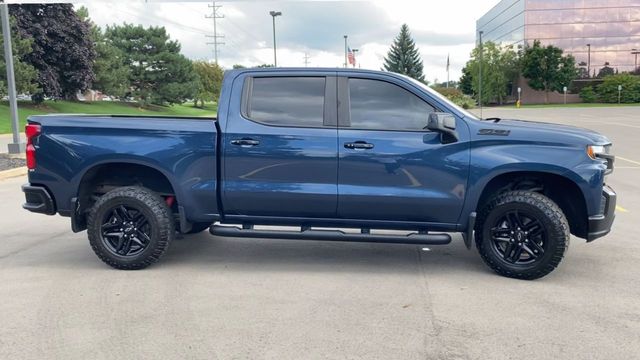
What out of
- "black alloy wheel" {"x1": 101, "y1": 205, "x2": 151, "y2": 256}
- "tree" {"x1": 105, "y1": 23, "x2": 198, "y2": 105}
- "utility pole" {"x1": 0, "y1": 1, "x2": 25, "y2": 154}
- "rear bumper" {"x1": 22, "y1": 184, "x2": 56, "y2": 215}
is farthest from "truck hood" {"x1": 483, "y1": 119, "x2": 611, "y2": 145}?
"tree" {"x1": 105, "y1": 23, "x2": 198, "y2": 105}

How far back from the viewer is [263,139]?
5.19m

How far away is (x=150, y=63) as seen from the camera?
4828 centimetres

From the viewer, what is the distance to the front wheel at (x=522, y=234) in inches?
195

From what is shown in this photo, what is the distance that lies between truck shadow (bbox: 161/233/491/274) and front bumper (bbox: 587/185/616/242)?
3.41 feet

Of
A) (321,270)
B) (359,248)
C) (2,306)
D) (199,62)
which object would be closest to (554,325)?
(321,270)

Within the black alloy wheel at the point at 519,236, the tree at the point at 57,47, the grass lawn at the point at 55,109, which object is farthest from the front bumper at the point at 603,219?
the tree at the point at 57,47

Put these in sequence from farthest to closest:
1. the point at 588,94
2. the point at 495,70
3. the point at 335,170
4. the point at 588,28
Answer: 1. the point at 495,70
2. the point at 588,28
3. the point at 588,94
4. the point at 335,170

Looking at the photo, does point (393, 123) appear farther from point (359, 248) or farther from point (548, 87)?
point (548, 87)

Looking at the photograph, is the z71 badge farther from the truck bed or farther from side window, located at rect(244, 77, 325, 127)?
the truck bed

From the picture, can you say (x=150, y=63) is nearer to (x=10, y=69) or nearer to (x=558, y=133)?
(x=10, y=69)

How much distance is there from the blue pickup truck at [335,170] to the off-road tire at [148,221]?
0.5 inches

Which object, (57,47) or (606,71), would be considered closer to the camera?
(57,47)

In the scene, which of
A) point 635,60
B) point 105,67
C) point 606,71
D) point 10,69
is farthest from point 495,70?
point 10,69

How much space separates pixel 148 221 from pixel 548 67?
77.0 meters
